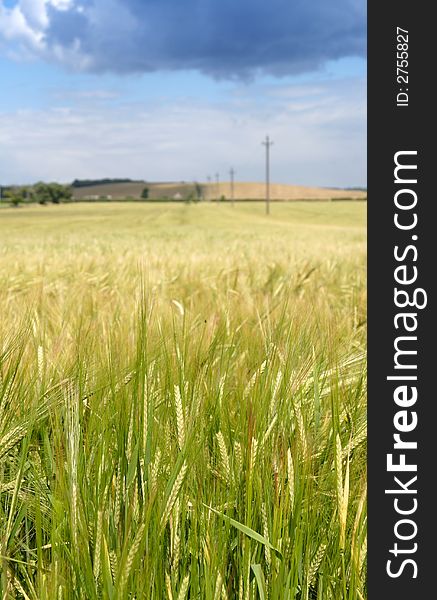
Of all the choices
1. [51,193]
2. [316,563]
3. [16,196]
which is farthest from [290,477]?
[51,193]

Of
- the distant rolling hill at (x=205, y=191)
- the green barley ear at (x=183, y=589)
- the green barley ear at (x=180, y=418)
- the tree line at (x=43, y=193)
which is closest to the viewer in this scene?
the green barley ear at (x=183, y=589)

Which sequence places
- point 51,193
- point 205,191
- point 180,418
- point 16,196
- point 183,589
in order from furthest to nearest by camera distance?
point 205,191, point 51,193, point 16,196, point 180,418, point 183,589

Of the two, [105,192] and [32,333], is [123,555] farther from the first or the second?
[105,192]

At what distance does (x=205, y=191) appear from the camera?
102 meters

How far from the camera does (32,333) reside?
4.35 ft

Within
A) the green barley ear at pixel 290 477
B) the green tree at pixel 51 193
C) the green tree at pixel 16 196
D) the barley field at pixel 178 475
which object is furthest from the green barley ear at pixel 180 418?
the green tree at pixel 51 193

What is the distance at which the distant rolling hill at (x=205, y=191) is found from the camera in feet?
290

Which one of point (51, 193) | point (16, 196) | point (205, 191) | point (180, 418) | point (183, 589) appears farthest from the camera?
point (205, 191)

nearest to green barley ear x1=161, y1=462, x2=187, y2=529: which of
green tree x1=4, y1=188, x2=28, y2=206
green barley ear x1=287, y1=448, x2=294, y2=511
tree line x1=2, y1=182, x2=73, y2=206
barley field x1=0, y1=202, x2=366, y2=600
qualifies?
barley field x1=0, y1=202, x2=366, y2=600

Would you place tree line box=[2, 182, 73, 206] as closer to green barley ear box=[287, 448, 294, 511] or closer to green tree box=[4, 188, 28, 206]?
green tree box=[4, 188, 28, 206]

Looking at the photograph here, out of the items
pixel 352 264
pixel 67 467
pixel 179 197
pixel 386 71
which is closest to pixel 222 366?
pixel 67 467

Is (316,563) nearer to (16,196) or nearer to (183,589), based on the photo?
(183,589)

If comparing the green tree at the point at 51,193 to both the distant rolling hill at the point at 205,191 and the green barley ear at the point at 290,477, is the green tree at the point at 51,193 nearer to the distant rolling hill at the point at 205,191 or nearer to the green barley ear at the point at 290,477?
the distant rolling hill at the point at 205,191

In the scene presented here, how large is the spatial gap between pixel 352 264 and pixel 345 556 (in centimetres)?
381
